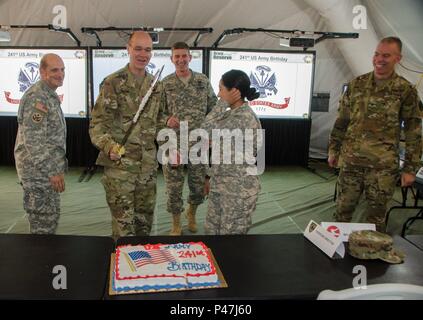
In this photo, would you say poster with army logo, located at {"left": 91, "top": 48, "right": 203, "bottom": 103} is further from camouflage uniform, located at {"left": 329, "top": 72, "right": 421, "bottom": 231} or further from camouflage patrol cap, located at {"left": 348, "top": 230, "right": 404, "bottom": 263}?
camouflage patrol cap, located at {"left": 348, "top": 230, "right": 404, "bottom": 263}

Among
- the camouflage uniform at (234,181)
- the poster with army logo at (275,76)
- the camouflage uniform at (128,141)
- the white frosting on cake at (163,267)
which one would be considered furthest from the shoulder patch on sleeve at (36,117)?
the poster with army logo at (275,76)

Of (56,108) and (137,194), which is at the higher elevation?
(56,108)

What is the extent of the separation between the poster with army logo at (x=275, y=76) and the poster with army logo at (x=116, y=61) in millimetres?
262

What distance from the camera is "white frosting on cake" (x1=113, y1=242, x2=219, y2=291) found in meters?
1.16

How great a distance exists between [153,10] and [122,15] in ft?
1.52

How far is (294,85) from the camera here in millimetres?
5680

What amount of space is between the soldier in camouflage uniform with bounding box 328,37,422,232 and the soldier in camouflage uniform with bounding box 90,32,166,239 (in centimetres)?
123

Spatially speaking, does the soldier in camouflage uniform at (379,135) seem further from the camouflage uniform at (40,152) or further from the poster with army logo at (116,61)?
the poster with army logo at (116,61)

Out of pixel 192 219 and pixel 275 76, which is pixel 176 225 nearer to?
pixel 192 219

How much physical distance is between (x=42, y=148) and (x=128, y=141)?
1.79 ft

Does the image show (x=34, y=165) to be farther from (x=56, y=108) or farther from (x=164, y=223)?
(x=164, y=223)

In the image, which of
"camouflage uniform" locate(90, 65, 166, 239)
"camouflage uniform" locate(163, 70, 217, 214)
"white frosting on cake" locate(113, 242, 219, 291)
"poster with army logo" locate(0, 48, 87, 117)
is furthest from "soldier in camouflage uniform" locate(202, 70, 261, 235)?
"poster with army logo" locate(0, 48, 87, 117)
